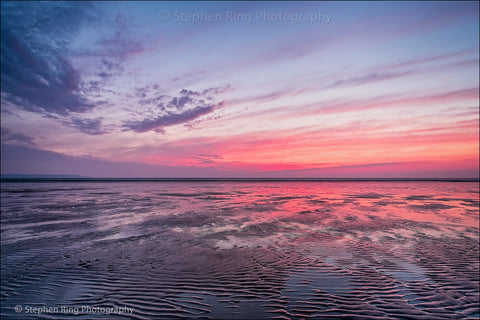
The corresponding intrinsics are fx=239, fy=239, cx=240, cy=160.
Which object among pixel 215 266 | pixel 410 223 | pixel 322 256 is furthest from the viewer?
pixel 410 223

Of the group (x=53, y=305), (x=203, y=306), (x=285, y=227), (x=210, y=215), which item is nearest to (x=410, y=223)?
(x=285, y=227)

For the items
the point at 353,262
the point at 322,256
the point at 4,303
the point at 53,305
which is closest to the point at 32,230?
the point at 4,303

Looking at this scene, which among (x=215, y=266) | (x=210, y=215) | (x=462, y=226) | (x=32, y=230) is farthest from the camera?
(x=210, y=215)

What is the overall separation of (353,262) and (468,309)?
3288mm

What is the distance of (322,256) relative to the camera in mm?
9211

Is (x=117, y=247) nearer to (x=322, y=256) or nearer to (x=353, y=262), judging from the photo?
(x=322, y=256)

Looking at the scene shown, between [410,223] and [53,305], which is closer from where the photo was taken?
[53,305]

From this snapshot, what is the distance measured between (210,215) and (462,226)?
1608cm

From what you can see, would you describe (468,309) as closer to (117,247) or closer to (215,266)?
(215,266)

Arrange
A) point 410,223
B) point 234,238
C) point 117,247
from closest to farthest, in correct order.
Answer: point 117,247
point 234,238
point 410,223

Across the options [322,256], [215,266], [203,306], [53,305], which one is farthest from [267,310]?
[53,305]

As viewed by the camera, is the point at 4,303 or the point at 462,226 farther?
the point at 462,226

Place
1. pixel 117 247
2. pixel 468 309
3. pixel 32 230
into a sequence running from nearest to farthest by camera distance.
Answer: pixel 468 309 → pixel 117 247 → pixel 32 230

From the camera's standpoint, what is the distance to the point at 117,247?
10.5m
